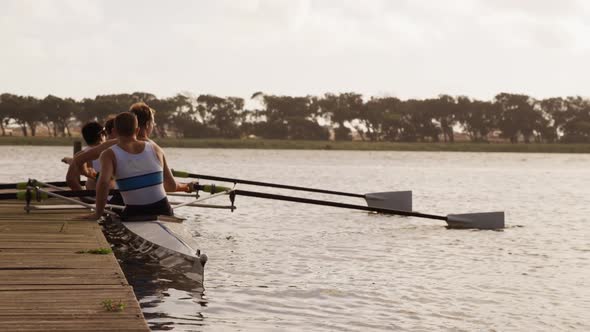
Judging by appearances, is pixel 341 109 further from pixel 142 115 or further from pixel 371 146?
pixel 142 115

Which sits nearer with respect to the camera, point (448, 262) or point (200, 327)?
point (200, 327)

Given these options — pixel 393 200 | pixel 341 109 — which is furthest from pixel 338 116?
pixel 393 200

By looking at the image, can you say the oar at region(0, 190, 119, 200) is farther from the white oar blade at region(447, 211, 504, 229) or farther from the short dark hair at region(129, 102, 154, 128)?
the white oar blade at region(447, 211, 504, 229)

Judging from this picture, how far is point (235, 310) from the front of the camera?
34.4 feet

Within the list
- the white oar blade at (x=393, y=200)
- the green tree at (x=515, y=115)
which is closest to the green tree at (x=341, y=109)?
the green tree at (x=515, y=115)

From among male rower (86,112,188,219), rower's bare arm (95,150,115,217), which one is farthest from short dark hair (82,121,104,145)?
rower's bare arm (95,150,115,217)

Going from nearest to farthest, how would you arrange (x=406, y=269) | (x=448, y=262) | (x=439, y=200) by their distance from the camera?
(x=406, y=269)
(x=448, y=262)
(x=439, y=200)

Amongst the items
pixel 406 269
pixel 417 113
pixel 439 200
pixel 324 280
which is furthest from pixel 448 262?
pixel 417 113

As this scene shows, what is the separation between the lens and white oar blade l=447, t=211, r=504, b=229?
2134 centimetres

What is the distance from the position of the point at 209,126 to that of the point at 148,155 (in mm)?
144356

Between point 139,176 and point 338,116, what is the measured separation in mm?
139984

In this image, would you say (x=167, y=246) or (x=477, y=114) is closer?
(x=167, y=246)

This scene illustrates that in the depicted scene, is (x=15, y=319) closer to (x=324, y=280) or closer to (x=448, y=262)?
(x=324, y=280)

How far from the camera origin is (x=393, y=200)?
25.4 meters
